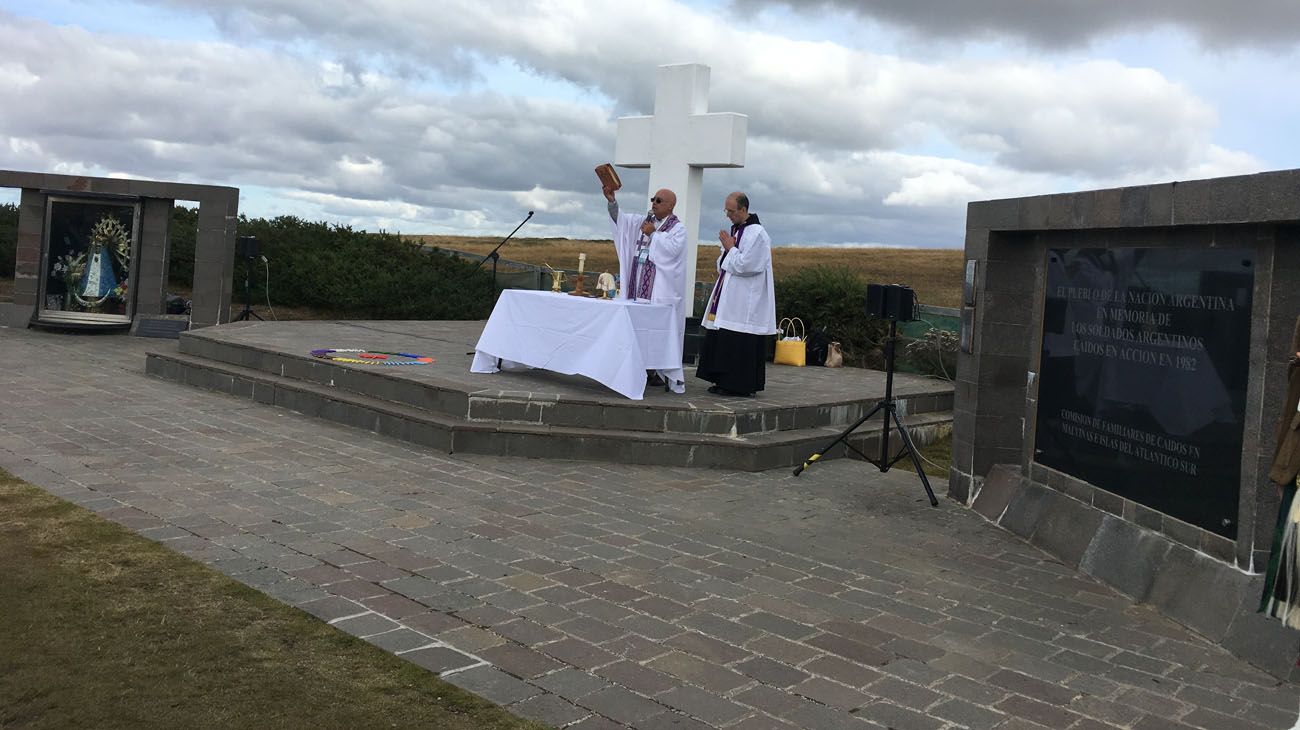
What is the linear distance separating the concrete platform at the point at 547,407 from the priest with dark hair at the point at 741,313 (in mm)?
269

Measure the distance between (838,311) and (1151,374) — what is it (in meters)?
10.9

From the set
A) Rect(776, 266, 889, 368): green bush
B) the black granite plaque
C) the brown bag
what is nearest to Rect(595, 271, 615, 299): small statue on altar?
the brown bag

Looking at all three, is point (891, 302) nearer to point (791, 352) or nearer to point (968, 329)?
point (968, 329)

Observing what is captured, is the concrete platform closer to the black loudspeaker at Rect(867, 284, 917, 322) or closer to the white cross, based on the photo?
the black loudspeaker at Rect(867, 284, 917, 322)

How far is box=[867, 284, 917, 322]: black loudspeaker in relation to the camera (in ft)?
27.9

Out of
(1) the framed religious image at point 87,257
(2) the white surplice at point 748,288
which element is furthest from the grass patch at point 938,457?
(1) the framed religious image at point 87,257

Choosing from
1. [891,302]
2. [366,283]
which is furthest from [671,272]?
[366,283]

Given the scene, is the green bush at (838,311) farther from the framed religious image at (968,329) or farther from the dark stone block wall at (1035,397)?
the dark stone block wall at (1035,397)

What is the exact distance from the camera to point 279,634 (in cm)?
462

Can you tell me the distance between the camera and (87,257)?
56.5 ft

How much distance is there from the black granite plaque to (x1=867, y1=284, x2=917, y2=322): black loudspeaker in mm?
1306

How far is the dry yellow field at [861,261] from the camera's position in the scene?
38.7 m

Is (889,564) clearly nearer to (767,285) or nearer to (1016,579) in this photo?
(1016,579)

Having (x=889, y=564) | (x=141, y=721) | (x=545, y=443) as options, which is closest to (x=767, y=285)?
(x=545, y=443)
